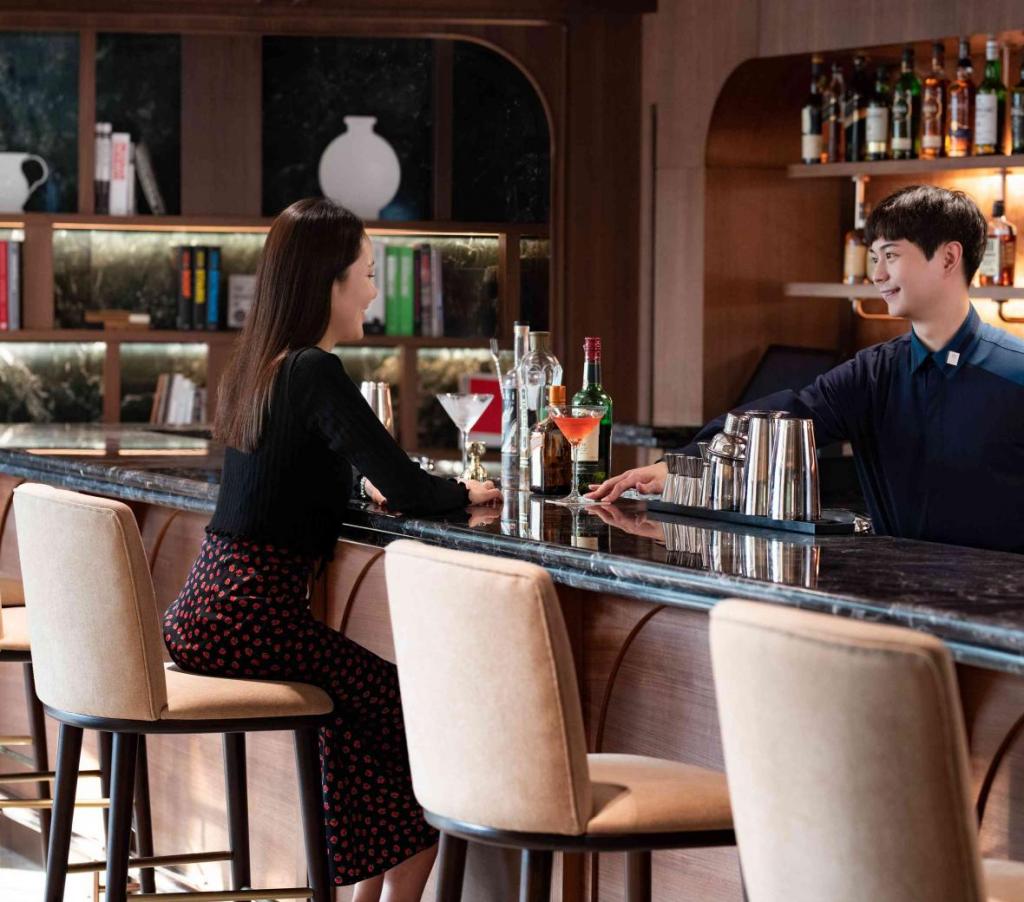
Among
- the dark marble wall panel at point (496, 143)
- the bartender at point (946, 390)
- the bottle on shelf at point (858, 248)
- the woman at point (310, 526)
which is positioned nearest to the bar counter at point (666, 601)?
the woman at point (310, 526)

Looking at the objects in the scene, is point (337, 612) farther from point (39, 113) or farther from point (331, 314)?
point (39, 113)

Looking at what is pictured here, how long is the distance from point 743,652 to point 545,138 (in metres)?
4.90

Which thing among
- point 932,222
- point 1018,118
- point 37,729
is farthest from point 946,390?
point 1018,118

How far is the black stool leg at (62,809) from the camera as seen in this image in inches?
108

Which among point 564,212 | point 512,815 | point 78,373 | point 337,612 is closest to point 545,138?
point 564,212

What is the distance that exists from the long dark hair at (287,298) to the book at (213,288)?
3740 mm

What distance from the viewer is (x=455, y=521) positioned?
2713mm

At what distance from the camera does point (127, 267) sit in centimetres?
655

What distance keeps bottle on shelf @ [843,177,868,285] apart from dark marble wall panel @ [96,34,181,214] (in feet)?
8.52

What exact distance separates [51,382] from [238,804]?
12.4 ft

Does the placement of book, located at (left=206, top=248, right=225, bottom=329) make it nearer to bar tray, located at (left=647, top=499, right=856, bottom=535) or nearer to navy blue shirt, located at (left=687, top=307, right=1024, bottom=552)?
navy blue shirt, located at (left=687, top=307, right=1024, bottom=552)

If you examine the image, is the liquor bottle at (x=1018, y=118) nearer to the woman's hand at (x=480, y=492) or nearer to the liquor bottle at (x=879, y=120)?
the liquor bottle at (x=879, y=120)

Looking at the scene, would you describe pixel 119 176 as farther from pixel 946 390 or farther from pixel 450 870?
pixel 450 870

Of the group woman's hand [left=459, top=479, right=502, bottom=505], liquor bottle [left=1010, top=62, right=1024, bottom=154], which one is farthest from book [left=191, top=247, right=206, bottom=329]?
woman's hand [left=459, top=479, right=502, bottom=505]
